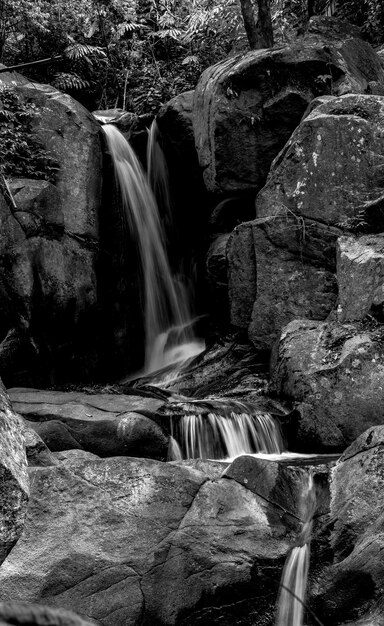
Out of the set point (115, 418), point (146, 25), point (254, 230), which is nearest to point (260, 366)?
point (254, 230)

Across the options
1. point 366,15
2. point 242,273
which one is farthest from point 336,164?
point 366,15

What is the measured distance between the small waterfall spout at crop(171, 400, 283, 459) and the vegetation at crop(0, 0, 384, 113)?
947 cm

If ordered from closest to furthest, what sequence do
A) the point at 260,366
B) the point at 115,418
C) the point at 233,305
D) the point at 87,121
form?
the point at 115,418, the point at 260,366, the point at 233,305, the point at 87,121

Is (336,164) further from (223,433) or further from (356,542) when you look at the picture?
(356,542)

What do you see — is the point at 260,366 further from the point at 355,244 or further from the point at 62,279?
the point at 62,279

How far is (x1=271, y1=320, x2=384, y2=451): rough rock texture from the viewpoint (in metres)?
7.65

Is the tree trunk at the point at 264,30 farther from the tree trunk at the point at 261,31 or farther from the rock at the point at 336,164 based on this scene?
the rock at the point at 336,164

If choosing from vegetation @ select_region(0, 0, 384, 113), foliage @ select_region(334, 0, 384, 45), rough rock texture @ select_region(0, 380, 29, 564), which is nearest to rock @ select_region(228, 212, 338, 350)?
vegetation @ select_region(0, 0, 384, 113)

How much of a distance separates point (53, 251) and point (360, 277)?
5.12 meters

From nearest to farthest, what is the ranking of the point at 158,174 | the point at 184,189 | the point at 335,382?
1. the point at 335,382
2. the point at 158,174
3. the point at 184,189

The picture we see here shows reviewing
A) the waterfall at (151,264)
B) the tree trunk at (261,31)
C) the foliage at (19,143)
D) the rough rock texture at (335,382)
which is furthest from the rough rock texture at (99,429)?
the tree trunk at (261,31)

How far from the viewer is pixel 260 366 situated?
34.3 ft

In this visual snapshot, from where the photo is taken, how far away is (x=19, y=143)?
11.7m

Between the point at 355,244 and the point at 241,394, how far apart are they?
2.62 m
